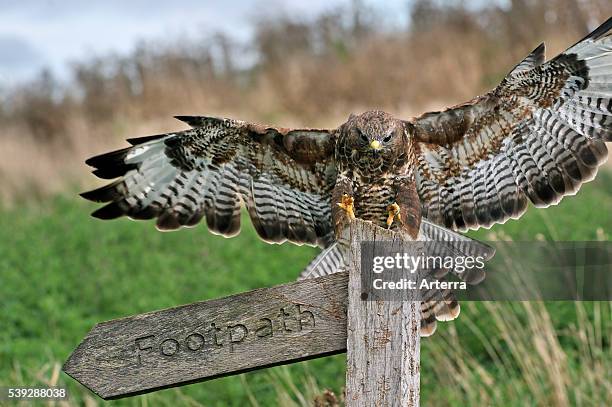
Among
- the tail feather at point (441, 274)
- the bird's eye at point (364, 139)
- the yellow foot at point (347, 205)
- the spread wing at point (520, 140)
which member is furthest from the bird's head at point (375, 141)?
the tail feather at point (441, 274)

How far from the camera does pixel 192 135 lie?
3.89 metres

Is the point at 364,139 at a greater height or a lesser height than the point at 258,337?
greater

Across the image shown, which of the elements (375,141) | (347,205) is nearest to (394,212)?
(347,205)

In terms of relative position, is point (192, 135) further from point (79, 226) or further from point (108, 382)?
point (79, 226)

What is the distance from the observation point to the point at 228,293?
7617mm

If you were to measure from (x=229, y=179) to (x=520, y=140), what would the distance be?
1.43 metres

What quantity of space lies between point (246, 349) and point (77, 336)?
5077 mm

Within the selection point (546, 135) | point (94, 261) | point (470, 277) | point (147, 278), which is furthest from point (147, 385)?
point (94, 261)

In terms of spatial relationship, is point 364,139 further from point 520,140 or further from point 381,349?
point 381,349

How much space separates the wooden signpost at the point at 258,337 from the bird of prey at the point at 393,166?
1096 mm

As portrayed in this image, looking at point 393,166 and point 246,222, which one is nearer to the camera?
point 393,166

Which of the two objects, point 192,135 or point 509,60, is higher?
point 509,60

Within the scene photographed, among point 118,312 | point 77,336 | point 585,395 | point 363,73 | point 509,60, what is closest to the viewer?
point 585,395

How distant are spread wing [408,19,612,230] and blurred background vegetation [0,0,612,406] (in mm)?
1269
